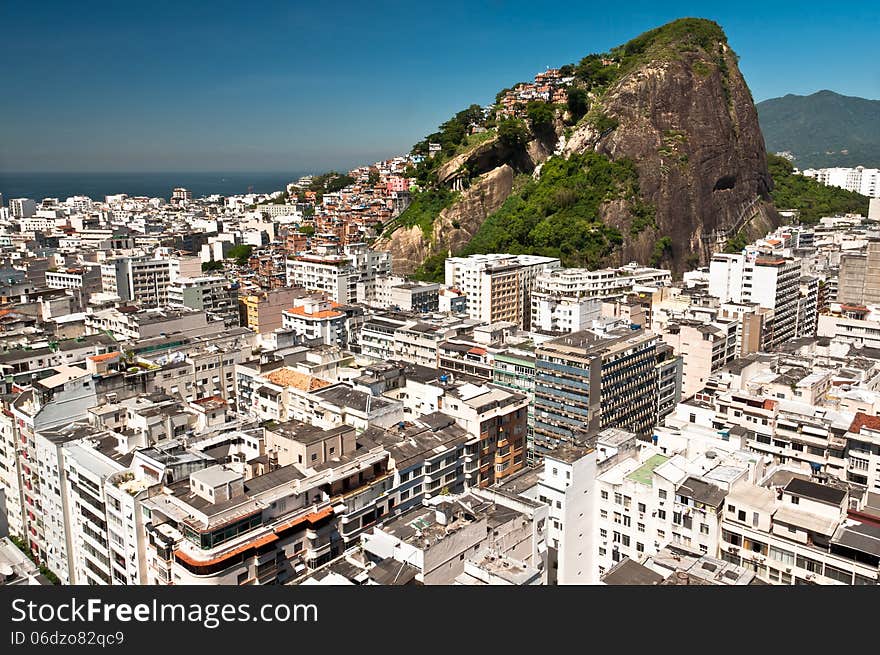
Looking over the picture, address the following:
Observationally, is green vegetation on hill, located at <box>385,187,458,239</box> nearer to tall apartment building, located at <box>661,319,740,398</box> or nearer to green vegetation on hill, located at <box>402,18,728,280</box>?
green vegetation on hill, located at <box>402,18,728,280</box>

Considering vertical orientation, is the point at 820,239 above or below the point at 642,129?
below

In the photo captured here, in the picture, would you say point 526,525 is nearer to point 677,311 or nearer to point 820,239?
point 677,311

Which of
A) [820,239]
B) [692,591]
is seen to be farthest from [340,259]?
[692,591]

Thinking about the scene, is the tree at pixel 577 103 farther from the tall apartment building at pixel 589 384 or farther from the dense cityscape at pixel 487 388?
the tall apartment building at pixel 589 384

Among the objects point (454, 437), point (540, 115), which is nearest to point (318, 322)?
point (454, 437)

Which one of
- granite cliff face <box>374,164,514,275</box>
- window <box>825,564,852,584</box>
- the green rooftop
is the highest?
granite cliff face <box>374,164,514,275</box>

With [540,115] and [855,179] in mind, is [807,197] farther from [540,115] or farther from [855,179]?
[855,179]

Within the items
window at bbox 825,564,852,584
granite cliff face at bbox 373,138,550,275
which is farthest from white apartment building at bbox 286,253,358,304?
window at bbox 825,564,852,584

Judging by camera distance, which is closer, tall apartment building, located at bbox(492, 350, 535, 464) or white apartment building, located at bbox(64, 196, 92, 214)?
tall apartment building, located at bbox(492, 350, 535, 464)
